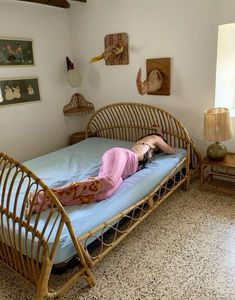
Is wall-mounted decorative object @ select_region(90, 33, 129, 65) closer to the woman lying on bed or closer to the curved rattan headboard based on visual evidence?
the curved rattan headboard

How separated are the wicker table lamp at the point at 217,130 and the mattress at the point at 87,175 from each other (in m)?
0.33

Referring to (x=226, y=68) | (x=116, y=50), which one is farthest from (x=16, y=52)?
(x=226, y=68)

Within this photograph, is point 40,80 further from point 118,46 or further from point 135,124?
point 135,124

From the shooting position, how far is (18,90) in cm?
337

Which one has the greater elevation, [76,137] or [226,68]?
[226,68]

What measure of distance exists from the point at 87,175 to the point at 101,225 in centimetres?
83

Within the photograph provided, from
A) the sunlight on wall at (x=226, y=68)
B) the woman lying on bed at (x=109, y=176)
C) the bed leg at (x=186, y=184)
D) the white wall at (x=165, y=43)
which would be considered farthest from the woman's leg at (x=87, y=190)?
the sunlight on wall at (x=226, y=68)

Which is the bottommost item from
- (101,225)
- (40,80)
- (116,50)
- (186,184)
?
(186,184)

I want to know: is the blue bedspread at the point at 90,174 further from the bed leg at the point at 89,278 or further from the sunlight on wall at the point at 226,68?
the sunlight on wall at the point at 226,68

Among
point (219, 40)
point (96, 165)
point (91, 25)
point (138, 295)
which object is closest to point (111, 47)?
point (91, 25)

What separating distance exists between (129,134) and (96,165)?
107cm

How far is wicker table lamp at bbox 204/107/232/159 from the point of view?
2686 mm

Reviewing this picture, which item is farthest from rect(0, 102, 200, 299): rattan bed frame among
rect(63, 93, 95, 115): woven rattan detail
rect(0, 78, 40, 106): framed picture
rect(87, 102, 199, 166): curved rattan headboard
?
rect(0, 78, 40, 106): framed picture

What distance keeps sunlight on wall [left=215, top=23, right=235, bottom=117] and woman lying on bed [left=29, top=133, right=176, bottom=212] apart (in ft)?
2.78
